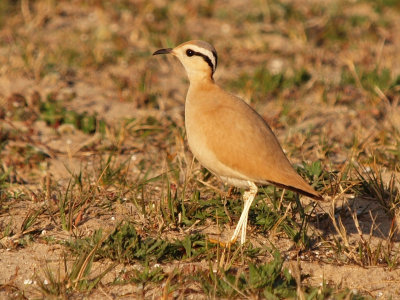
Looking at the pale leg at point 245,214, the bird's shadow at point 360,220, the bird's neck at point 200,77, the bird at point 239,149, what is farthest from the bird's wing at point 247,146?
the bird's shadow at point 360,220

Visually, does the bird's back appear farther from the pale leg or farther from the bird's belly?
the pale leg

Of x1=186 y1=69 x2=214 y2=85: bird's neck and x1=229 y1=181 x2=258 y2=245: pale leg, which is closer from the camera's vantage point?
x1=229 y1=181 x2=258 y2=245: pale leg

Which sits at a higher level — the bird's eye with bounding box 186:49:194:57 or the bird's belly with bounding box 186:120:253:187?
the bird's eye with bounding box 186:49:194:57

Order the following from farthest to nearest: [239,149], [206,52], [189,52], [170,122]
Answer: [170,122], [189,52], [206,52], [239,149]

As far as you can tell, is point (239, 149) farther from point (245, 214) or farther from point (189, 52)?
point (189, 52)

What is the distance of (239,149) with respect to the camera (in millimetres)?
4062

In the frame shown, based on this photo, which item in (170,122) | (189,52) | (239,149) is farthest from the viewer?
(170,122)

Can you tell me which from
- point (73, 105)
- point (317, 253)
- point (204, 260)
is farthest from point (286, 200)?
point (73, 105)

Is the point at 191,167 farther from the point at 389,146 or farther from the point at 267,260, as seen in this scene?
the point at 389,146

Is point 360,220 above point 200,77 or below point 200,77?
below

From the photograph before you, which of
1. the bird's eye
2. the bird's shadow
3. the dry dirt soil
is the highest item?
the bird's eye

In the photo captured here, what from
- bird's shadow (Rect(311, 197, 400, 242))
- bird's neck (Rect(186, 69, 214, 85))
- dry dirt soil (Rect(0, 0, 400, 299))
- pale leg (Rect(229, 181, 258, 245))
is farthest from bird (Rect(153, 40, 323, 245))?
bird's shadow (Rect(311, 197, 400, 242))

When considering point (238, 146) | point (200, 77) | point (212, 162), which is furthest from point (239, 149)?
point (200, 77)

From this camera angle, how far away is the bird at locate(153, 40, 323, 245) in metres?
4.01
